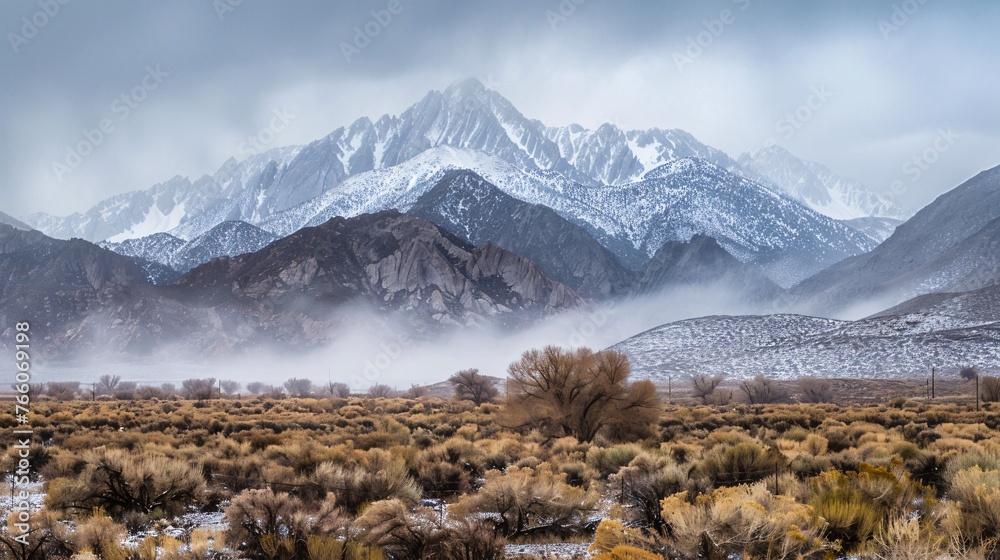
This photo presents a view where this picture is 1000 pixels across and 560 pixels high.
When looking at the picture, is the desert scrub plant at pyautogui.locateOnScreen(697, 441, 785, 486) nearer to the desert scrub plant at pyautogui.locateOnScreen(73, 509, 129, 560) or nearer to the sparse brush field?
the sparse brush field

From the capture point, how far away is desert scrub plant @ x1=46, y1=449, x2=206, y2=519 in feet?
50.5

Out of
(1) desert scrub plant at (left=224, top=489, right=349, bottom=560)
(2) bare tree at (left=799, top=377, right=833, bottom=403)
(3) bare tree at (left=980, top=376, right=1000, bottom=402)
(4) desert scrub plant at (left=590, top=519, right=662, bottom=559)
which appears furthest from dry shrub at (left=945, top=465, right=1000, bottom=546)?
(2) bare tree at (left=799, top=377, right=833, bottom=403)

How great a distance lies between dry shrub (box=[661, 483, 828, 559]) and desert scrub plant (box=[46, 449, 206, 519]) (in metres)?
11.2

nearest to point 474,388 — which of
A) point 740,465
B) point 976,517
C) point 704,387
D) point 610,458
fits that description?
point 704,387

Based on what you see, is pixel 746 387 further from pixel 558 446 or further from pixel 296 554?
pixel 296 554

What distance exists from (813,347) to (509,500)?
107748mm

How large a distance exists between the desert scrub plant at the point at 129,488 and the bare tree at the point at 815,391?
2615 inches

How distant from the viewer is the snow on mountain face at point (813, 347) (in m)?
98.1

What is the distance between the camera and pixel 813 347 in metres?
111

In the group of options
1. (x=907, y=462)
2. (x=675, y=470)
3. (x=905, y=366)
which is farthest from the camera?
(x=905, y=366)

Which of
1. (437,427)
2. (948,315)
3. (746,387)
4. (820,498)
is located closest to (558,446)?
(437,427)

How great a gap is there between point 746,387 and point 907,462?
5658 centimetres

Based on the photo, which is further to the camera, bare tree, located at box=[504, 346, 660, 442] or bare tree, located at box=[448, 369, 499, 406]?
bare tree, located at box=[448, 369, 499, 406]

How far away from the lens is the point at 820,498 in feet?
38.3
